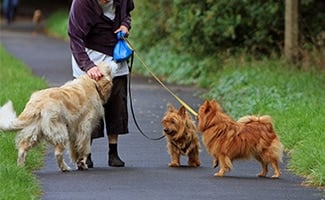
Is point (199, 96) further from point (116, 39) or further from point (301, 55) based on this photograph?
point (116, 39)

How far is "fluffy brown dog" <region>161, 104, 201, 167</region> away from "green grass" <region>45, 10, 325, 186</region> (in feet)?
3.53

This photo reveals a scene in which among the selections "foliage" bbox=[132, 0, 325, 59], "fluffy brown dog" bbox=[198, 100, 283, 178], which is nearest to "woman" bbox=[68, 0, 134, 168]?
"fluffy brown dog" bbox=[198, 100, 283, 178]

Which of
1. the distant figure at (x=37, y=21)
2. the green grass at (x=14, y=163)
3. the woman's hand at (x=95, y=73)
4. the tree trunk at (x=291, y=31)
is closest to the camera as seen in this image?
the green grass at (x=14, y=163)

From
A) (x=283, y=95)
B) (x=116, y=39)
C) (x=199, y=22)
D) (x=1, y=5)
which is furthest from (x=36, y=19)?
(x=116, y=39)

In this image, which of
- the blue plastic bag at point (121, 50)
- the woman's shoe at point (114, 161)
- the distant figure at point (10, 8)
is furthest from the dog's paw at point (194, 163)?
the distant figure at point (10, 8)

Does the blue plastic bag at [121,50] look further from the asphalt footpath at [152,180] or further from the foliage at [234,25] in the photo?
the foliage at [234,25]

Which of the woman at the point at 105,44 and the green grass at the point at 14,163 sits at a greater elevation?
the woman at the point at 105,44

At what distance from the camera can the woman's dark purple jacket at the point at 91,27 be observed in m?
11.4

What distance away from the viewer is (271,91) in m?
16.6

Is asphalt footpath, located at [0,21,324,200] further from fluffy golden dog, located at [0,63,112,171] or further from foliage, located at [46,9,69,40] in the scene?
foliage, located at [46,9,69,40]

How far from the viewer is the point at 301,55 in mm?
20750

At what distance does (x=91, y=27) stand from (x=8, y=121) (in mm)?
1527

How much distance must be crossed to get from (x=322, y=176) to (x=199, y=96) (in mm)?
8768

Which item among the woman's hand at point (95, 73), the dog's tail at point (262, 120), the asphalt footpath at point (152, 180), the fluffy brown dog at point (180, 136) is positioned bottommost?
the asphalt footpath at point (152, 180)
